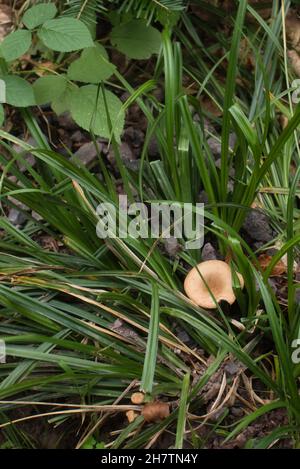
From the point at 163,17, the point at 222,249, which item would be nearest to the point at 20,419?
the point at 222,249

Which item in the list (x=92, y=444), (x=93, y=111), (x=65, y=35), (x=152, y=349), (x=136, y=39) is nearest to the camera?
(x=152, y=349)

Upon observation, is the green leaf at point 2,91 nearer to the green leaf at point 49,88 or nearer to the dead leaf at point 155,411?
the green leaf at point 49,88

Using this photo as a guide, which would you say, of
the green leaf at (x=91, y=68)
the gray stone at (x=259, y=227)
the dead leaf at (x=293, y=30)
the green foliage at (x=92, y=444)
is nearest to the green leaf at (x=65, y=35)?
the green leaf at (x=91, y=68)

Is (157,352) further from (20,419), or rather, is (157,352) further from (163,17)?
(163,17)

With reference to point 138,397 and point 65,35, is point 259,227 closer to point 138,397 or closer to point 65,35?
point 138,397

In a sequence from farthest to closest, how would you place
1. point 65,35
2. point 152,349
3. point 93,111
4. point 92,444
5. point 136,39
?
point 136,39 → point 93,111 → point 65,35 → point 92,444 → point 152,349

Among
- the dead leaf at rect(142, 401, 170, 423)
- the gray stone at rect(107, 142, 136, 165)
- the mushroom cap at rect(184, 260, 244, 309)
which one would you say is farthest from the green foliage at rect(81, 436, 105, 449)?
the gray stone at rect(107, 142, 136, 165)

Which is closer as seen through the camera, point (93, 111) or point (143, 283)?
point (143, 283)

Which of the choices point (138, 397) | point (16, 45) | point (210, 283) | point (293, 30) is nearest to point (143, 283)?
point (210, 283)
